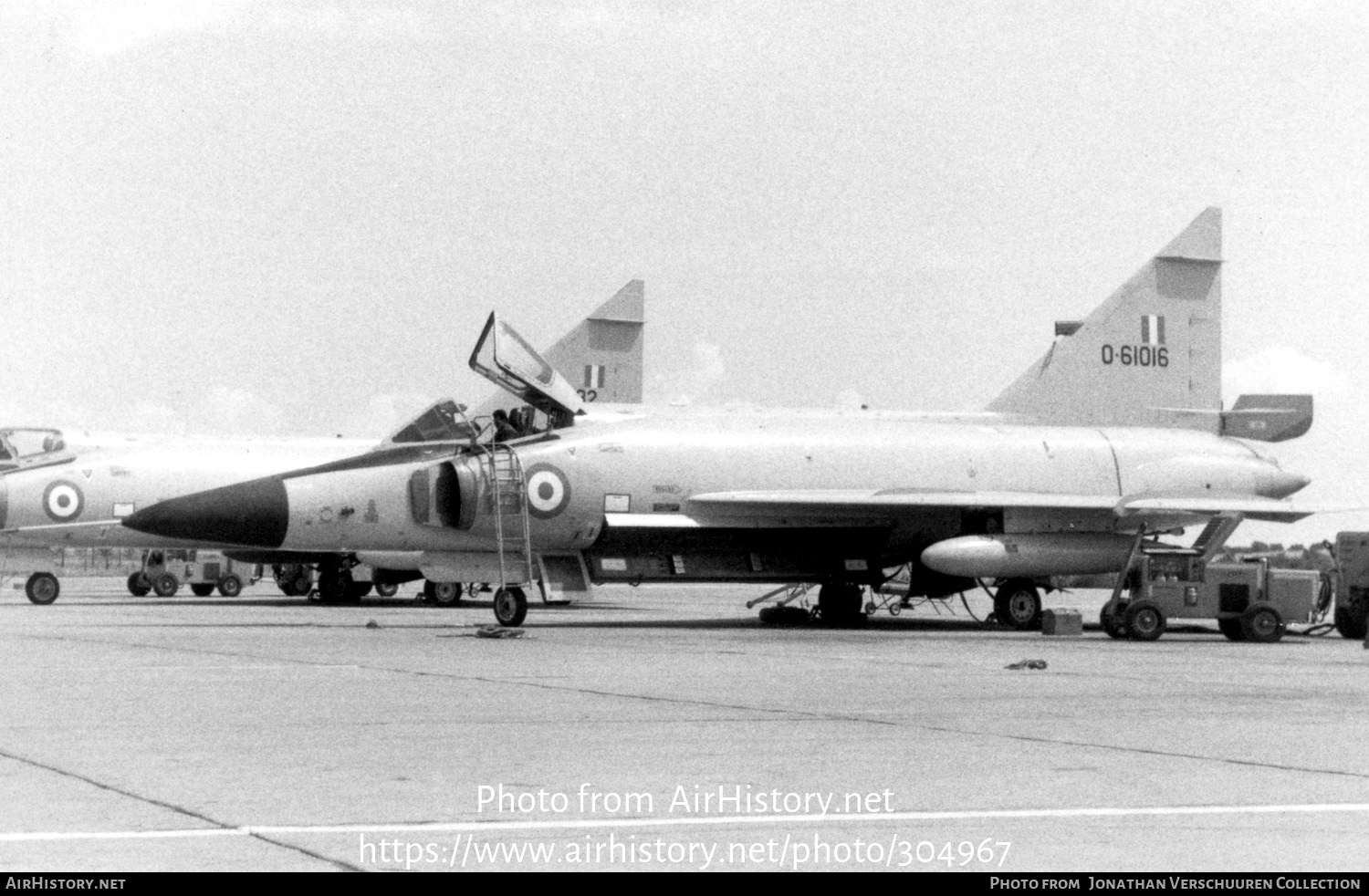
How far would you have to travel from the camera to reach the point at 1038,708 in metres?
10.6

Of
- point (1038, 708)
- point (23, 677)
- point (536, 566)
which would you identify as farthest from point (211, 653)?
point (1038, 708)

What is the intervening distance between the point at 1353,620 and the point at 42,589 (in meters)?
19.7

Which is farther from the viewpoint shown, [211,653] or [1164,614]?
[1164,614]

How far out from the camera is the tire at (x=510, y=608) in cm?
1941

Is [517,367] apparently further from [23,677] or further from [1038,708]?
[1038,708]

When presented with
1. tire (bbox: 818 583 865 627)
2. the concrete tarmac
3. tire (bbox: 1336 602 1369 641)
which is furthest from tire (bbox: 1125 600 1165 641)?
tire (bbox: 818 583 865 627)

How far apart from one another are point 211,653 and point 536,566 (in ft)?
19.8

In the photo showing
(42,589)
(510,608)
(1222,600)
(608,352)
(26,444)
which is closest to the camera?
(510,608)

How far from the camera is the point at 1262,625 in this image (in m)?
19.2

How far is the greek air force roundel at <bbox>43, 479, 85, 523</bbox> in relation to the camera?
27.4 m

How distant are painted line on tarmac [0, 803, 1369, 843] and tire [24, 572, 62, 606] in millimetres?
23776

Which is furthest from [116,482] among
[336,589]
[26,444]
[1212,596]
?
[1212,596]

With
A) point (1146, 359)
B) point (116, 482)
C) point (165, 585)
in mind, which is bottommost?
point (165, 585)

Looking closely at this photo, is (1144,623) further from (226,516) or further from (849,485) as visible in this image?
(226,516)
